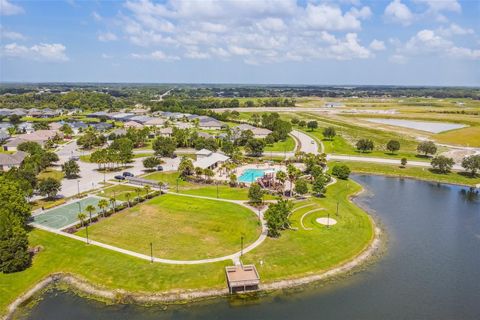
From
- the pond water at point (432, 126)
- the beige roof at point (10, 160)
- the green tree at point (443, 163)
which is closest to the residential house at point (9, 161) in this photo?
the beige roof at point (10, 160)

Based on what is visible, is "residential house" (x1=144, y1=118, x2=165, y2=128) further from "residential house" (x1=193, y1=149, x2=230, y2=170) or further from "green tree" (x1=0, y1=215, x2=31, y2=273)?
"green tree" (x1=0, y1=215, x2=31, y2=273)

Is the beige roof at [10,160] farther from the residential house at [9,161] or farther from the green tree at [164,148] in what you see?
the green tree at [164,148]

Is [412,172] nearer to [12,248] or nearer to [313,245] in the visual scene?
[313,245]

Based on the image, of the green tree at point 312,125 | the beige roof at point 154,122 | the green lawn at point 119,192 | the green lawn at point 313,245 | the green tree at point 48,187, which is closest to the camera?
the green lawn at point 313,245

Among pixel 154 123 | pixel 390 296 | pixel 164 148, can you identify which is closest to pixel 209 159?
pixel 164 148

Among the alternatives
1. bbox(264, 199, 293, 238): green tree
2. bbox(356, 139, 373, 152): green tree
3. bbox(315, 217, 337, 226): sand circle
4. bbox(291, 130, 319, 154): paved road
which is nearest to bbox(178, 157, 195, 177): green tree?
bbox(264, 199, 293, 238): green tree

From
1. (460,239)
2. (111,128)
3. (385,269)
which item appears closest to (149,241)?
(385,269)

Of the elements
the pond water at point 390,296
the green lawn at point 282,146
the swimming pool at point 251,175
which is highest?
the green lawn at point 282,146
